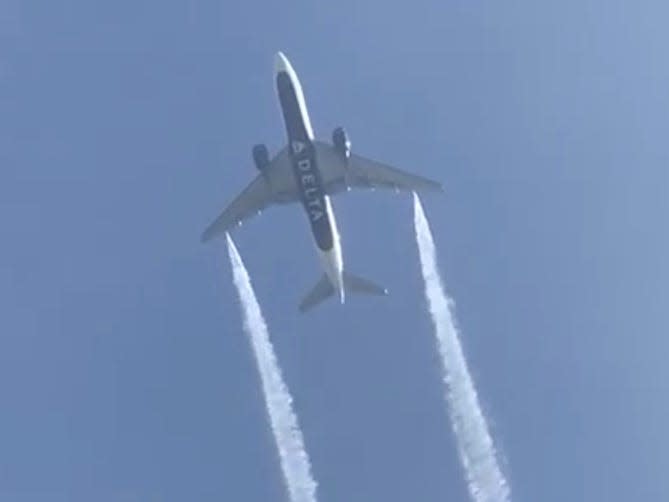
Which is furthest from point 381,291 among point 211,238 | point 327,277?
point 211,238

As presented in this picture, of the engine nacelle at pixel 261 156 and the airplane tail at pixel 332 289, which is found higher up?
the engine nacelle at pixel 261 156

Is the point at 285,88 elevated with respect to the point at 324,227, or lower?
elevated

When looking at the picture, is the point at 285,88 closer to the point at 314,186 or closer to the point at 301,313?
the point at 314,186

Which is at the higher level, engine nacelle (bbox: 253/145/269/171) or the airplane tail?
engine nacelle (bbox: 253/145/269/171)
